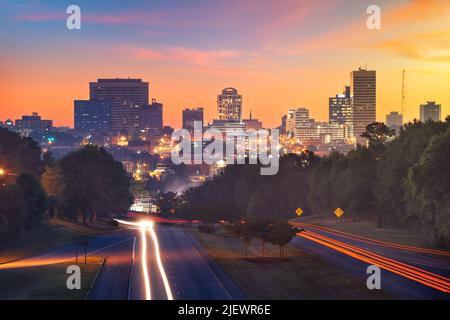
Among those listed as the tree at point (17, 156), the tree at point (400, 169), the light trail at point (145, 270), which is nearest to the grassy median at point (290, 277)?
the light trail at point (145, 270)

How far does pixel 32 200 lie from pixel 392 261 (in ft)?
168

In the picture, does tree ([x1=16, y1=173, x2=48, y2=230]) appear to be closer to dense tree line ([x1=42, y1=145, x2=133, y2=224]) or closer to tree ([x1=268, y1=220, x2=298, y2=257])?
dense tree line ([x1=42, y1=145, x2=133, y2=224])

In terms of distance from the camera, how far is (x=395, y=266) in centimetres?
6438

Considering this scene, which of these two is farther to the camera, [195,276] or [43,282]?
[195,276]

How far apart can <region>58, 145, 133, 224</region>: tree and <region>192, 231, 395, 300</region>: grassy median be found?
157ft

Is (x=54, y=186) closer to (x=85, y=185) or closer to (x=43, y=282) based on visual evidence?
(x=85, y=185)

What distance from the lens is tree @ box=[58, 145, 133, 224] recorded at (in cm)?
12744

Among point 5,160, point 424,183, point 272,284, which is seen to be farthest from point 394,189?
point 5,160

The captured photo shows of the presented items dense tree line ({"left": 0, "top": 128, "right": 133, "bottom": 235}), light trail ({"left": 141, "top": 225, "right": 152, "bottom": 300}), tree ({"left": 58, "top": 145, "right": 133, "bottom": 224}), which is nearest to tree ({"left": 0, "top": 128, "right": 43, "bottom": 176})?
dense tree line ({"left": 0, "top": 128, "right": 133, "bottom": 235})

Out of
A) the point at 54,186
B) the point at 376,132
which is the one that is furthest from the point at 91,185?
the point at 376,132

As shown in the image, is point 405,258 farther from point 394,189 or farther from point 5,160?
point 5,160

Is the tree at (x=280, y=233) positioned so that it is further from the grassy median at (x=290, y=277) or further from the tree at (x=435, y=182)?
the tree at (x=435, y=182)
